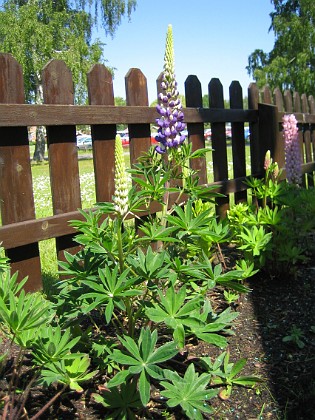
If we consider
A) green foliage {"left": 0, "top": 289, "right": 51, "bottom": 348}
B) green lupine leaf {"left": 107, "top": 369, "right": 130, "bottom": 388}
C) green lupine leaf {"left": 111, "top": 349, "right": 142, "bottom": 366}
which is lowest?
green lupine leaf {"left": 107, "top": 369, "right": 130, "bottom": 388}

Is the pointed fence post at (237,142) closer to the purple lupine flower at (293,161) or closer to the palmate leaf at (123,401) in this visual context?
the purple lupine flower at (293,161)

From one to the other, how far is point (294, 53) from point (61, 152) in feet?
99.7

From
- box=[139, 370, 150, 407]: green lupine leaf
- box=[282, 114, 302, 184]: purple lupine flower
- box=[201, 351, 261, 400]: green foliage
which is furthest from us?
box=[282, 114, 302, 184]: purple lupine flower

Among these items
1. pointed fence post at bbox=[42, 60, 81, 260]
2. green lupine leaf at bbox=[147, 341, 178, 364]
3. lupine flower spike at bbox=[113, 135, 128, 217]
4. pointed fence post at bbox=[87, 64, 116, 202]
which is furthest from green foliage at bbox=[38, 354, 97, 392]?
pointed fence post at bbox=[87, 64, 116, 202]

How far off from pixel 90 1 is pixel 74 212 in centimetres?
3111

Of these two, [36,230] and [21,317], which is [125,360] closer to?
[21,317]

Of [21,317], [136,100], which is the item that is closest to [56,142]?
[136,100]

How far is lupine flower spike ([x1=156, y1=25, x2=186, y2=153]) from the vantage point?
2.35 metres

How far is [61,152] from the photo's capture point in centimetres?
333

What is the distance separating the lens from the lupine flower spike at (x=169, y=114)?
92.6 inches

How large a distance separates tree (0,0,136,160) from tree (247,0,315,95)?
1099 cm

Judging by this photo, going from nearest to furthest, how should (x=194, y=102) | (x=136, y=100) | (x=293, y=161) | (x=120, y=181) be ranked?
(x=120, y=181), (x=136, y=100), (x=293, y=161), (x=194, y=102)

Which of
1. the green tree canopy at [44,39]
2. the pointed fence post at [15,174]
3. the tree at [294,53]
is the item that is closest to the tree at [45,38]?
the green tree canopy at [44,39]

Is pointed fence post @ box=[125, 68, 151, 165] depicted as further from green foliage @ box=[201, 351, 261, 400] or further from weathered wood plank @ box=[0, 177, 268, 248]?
green foliage @ box=[201, 351, 261, 400]
